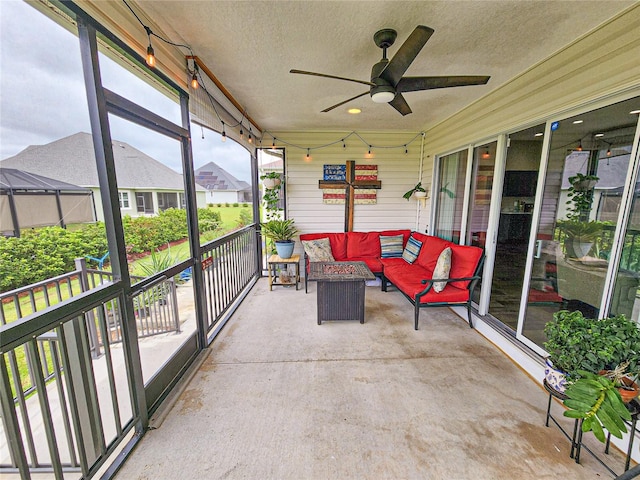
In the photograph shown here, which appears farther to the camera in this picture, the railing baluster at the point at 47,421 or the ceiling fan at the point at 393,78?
the ceiling fan at the point at 393,78

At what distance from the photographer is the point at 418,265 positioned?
411 centimetres

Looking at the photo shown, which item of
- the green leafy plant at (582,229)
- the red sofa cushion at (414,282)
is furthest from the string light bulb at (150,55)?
the green leafy plant at (582,229)

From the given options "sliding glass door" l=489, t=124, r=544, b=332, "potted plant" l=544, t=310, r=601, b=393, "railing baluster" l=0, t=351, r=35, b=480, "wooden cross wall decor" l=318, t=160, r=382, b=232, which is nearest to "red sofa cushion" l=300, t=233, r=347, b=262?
"wooden cross wall decor" l=318, t=160, r=382, b=232

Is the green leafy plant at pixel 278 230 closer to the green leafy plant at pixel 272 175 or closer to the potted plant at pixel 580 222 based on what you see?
the green leafy plant at pixel 272 175

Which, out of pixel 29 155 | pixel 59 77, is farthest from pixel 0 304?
pixel 59 77

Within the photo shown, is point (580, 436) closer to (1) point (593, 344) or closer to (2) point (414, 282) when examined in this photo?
(1) point (593, 344)

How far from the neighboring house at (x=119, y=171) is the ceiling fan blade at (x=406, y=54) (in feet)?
6.05

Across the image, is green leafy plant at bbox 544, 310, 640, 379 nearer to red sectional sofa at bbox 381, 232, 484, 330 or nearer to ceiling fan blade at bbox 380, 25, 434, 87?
red sectional sofa at bbox 381, 232, 484, 330

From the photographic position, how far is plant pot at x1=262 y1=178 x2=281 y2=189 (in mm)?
4477

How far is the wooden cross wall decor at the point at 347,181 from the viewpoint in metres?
4.77

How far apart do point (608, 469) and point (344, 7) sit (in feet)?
10.4

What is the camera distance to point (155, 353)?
265 centimetres

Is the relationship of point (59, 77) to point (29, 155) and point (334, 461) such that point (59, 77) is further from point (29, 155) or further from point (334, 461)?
point (334, 461)

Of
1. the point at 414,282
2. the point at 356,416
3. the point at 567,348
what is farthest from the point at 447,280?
the point at 356,416
